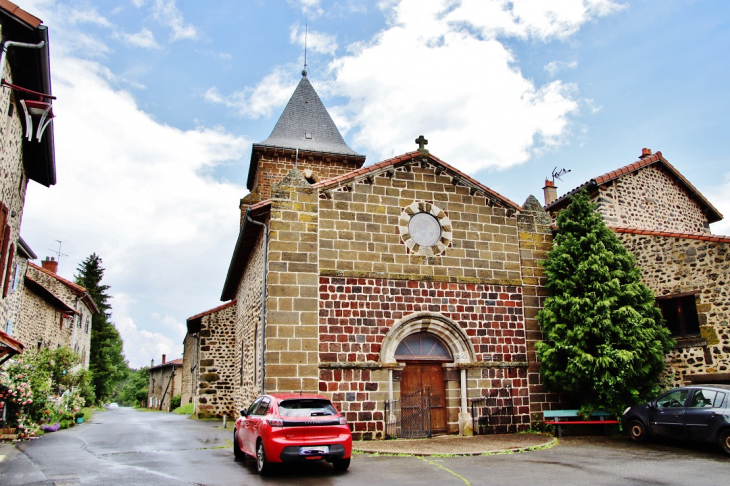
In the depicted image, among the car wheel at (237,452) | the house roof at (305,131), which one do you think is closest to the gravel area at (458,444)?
the car wheel at (237,452)

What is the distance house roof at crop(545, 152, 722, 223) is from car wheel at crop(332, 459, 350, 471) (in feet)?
44.8

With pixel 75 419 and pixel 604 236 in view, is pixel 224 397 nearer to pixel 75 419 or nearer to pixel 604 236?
pixel 75 419

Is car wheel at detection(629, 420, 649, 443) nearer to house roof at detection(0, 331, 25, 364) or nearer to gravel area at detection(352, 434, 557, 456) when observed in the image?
gravel area at detection(352, 434, 557, 456)

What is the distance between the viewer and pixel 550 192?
23438mm

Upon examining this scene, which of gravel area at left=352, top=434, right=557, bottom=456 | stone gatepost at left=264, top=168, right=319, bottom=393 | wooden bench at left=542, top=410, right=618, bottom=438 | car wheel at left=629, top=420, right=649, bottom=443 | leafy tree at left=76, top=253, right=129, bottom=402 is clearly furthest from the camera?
leafy tree at left=76, top=253, right=129, bottom=402

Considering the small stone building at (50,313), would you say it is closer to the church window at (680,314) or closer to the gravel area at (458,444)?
the gravel area at (458,444)

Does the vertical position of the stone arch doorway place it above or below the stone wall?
below

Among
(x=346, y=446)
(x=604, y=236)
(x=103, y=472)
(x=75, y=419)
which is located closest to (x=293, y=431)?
(x=346, y=446)

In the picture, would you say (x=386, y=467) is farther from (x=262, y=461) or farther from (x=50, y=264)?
(x=50, y=264)

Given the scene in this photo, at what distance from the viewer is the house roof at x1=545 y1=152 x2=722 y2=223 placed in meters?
19.9

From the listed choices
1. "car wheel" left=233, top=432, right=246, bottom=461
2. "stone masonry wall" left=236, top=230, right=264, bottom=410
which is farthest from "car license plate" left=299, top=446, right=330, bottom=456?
"stone masonry wall" left=236, top=230, right=264, bottom=410

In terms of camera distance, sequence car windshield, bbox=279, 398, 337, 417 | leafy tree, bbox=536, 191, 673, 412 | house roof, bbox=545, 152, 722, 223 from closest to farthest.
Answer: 1. car windshield, bbox=279, 398, 337, 417
2. leafy tree, bbox=536, 191, 673, 412
3. house roof, bbox=545, 152, 722, 223

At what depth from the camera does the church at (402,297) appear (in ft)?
44.6

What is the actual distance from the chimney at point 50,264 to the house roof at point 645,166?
93.2 feet
